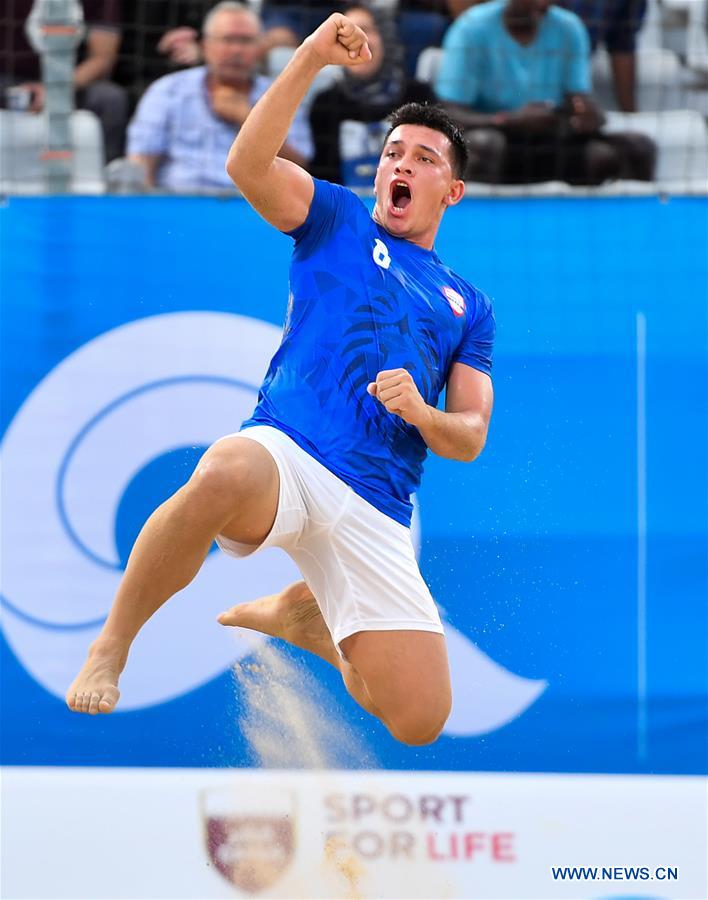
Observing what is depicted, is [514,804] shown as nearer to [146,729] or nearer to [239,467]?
[146,729]

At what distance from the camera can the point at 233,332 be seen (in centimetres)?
552

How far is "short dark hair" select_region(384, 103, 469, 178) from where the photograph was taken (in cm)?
446

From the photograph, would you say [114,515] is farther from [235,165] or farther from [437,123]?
[437,123]

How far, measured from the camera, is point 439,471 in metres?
5.51

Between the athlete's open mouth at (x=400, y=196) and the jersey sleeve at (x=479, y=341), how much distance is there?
0.40 metres

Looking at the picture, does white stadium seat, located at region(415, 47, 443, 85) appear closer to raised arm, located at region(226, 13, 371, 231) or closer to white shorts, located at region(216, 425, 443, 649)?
raised arm, located at region(226, 13, 371, 231)

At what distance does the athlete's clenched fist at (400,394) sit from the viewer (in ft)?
12.8

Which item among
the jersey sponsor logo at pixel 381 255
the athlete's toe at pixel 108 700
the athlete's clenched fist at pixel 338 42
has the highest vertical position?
the athlete's clenched fist at pixel 338 42

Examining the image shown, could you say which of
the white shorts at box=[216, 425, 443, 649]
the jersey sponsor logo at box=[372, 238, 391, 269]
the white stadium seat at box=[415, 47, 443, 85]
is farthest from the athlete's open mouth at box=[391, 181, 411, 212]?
the white stadium seat at box=[415, 47, 443, 85]

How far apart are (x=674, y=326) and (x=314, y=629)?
6.33 ft

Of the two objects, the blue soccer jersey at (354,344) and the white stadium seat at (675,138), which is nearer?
the blue soccer jersey at (354,344)

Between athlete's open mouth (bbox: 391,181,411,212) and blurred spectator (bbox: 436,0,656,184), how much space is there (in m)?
1.37

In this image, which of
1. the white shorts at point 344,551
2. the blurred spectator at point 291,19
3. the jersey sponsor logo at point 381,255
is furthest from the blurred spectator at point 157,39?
the white shorts at point 344,551

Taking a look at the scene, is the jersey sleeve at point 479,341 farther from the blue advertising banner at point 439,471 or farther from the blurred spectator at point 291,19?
the blurred spectator at point 291,19
